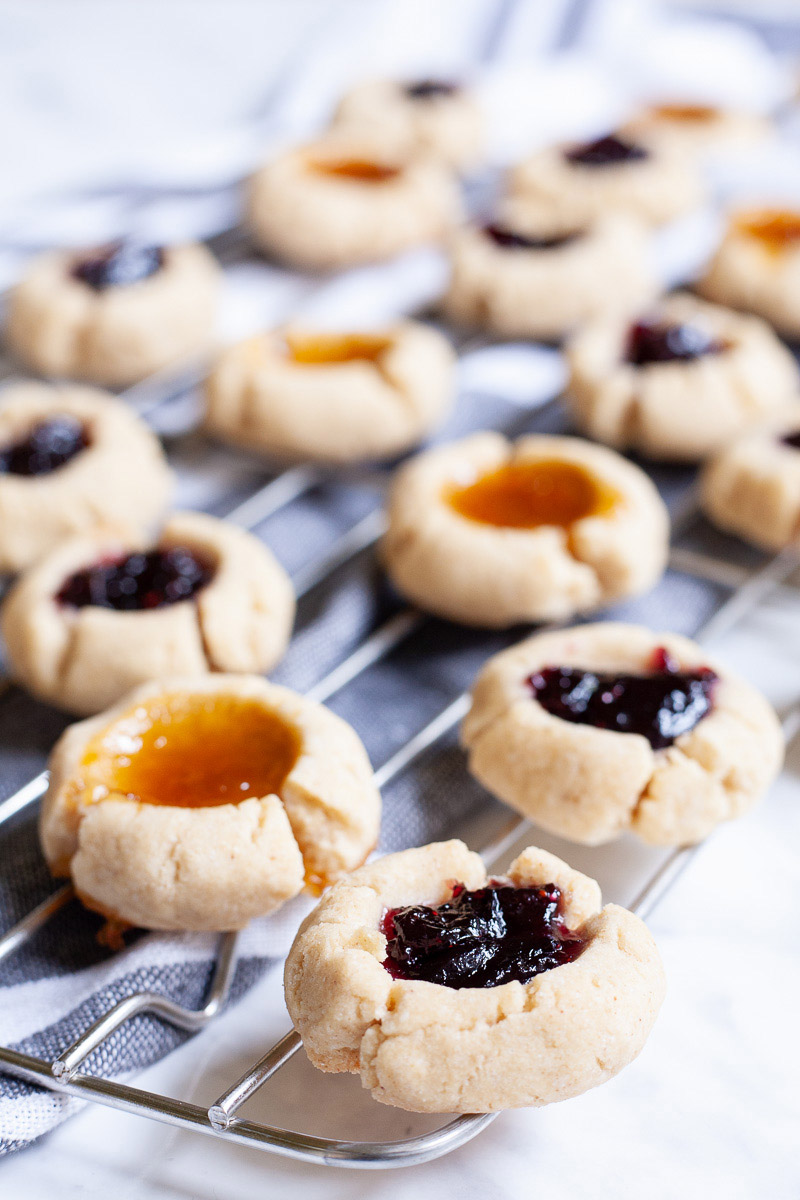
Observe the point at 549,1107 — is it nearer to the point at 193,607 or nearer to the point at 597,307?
the point at 193,607

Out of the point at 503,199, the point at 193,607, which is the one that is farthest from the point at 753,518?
the point at 503,199

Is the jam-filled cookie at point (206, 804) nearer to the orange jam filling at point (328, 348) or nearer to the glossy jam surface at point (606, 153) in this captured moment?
the orange jam filling at point (328, 348)

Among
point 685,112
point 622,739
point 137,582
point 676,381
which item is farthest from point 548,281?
point 622,739

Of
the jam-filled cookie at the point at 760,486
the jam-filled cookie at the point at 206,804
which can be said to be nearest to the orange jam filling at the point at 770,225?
the jam-filled cookie at the point at 760,486

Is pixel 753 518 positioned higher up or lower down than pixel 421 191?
lower down

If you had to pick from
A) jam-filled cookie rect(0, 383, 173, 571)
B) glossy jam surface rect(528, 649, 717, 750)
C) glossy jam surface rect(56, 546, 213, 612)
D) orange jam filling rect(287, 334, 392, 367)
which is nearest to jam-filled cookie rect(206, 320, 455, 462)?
orange jam filling rect(287, 334, 392, 367)

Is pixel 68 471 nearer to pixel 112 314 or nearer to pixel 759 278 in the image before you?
pixel 112 314

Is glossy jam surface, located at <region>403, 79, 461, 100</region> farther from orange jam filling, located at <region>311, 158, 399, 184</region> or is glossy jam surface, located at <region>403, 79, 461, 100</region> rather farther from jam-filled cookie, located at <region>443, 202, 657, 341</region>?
jam-filled cookie, located at <region>443, 202, 657, 341</region>
